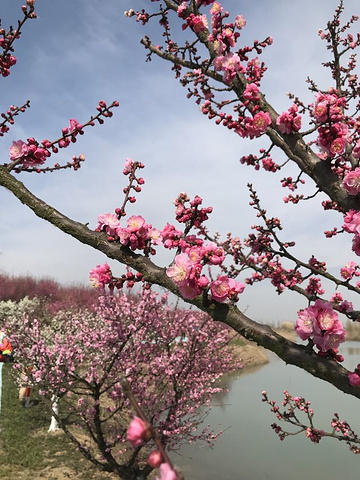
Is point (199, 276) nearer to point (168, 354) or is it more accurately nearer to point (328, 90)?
point (328, 90)

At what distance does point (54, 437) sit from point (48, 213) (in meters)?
9.39

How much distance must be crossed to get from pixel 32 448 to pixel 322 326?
9.07 meters

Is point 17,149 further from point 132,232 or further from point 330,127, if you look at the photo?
point 330,127

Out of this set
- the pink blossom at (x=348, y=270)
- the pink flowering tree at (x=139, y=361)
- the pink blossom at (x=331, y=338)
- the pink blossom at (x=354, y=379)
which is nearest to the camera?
the pink blossom at (x=354, y=379)

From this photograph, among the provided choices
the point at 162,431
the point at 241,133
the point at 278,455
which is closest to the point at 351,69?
the point at 241,133

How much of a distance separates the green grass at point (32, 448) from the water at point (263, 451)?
2426 millimetres

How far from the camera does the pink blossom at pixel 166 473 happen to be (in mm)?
630

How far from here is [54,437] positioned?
974 centimetres

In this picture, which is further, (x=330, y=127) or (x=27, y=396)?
(x=27, y=396)

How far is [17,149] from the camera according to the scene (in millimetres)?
2924

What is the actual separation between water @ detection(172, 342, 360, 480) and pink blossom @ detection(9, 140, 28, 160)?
5611mm

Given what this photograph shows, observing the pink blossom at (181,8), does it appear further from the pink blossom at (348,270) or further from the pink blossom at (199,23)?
the pink blossom at (348,270)

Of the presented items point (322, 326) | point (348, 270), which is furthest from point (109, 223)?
point (348, 270)

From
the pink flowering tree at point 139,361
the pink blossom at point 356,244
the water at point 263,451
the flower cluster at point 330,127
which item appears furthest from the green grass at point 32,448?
the flower cluster at point 330,127
